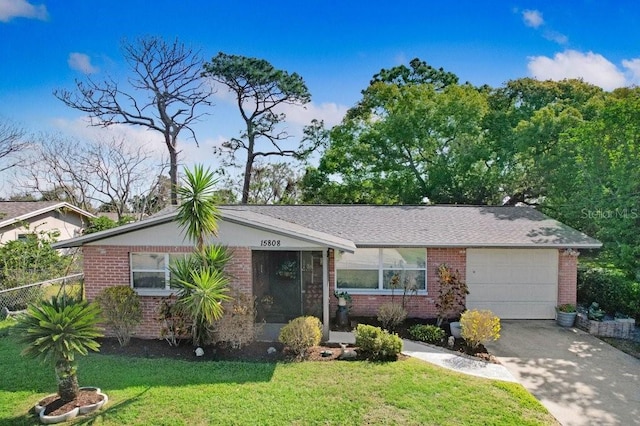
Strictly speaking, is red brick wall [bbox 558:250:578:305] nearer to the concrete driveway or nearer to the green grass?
the concrete driveway

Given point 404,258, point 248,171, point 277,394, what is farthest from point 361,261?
point 248,171

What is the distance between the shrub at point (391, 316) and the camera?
1218 centimetres

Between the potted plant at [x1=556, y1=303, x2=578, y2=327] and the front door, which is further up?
the front door

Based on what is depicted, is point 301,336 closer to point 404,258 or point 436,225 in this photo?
point 404,258

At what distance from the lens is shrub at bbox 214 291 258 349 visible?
34.0 ft

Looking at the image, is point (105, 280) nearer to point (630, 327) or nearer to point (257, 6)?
point (257, 6)

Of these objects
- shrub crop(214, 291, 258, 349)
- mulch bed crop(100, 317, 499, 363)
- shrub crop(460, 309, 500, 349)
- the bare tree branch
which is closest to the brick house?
mulch bed crop(100, 317, 499, 363)

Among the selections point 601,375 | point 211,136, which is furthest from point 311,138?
point 601,375

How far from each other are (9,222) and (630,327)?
2901 centimetres

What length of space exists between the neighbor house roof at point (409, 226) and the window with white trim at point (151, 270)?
101cm

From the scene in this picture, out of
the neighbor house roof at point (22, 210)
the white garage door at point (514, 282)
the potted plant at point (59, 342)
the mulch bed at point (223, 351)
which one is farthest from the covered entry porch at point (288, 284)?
the neighbor house roof at point (22, 210)

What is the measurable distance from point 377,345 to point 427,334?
7.89 feet

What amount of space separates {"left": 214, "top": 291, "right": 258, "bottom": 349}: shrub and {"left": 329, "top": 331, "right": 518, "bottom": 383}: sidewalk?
8.05 ft

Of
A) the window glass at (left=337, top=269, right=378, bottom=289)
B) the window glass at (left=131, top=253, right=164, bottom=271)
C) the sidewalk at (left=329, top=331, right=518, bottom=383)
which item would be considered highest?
the window glass at (left=131, top=253, right=164, bottom=271)
